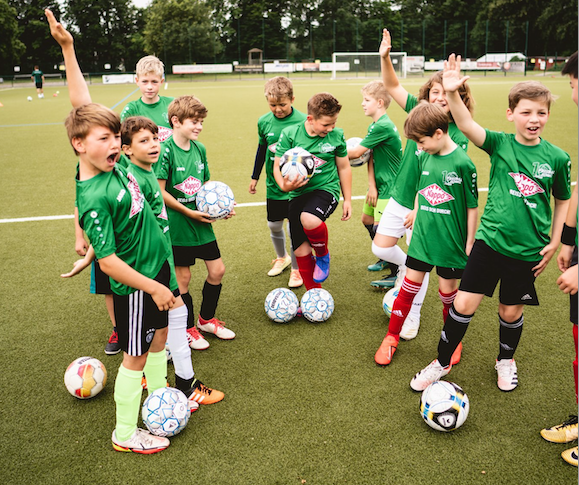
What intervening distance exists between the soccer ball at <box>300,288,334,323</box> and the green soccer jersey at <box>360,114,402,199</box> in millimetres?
1239

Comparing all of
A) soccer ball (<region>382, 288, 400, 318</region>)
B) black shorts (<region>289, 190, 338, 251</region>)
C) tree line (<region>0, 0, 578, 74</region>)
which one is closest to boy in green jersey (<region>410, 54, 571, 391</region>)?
soccer ball (<region>382, 288, 400, 318</region>)

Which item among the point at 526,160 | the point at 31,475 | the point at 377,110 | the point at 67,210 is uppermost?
the point at 377,110

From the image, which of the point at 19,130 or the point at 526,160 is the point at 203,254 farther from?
the point at 19,130

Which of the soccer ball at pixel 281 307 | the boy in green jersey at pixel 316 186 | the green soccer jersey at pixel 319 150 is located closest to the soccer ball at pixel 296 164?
the boy in green jersey at pixel 316 186

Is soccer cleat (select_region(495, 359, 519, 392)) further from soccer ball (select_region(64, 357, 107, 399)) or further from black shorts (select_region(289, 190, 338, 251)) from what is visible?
soccer ball (select_region(64, 357, 107, 399))

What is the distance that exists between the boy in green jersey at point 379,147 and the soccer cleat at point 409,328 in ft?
3.95

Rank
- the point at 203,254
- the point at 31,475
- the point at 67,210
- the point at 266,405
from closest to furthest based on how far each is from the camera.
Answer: the point at 31,475, the point at 266,405, the point at 203,254, the point at 67,210

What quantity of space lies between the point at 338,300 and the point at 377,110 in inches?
76.0

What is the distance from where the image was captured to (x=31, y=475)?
300cm

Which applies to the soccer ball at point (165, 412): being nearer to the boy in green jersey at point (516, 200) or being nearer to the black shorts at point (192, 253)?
the black shorts at point (192, 253)

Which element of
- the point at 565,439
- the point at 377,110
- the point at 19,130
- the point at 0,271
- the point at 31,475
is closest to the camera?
the point at 31,475

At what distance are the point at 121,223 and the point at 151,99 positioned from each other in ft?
9.27

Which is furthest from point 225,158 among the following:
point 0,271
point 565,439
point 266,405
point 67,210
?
point 565,439

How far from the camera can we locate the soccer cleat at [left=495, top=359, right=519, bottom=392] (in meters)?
3.74
